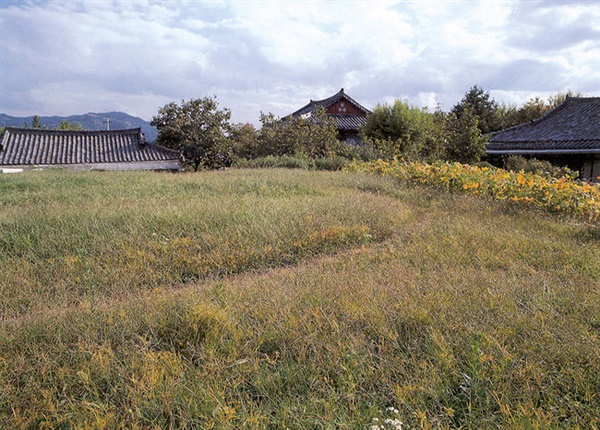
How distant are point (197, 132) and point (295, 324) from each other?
768 inches

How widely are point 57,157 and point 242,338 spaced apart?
62.8 feet

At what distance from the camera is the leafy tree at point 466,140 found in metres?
13.6

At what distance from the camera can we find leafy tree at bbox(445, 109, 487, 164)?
13.6m

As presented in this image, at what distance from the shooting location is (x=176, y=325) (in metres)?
2.57

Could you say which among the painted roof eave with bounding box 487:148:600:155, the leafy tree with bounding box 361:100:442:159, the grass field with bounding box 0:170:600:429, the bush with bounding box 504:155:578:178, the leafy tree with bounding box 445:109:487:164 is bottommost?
the grass field with bounding box 0:170:600:429

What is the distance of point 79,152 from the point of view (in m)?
18.7

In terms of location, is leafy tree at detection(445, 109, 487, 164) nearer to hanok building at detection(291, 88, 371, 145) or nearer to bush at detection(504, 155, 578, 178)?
bush at detection(504, 155, 578, 178)

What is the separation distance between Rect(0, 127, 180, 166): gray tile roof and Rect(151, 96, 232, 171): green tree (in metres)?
1.66

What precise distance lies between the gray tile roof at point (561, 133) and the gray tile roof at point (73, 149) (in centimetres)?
1360

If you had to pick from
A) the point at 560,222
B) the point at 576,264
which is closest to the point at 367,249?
the point at 576,264

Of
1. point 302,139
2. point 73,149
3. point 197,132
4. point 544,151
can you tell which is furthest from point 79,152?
point 544,151

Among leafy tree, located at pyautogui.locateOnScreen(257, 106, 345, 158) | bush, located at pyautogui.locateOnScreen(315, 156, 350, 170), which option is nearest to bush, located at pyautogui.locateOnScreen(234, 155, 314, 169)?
bush, located at pyautogui.locateOnScreen(315, 156, 350, 170)

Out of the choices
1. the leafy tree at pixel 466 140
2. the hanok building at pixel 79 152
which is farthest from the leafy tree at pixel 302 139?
the hanok building at pixel 79 152

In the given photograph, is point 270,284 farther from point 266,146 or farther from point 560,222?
point 266,146
